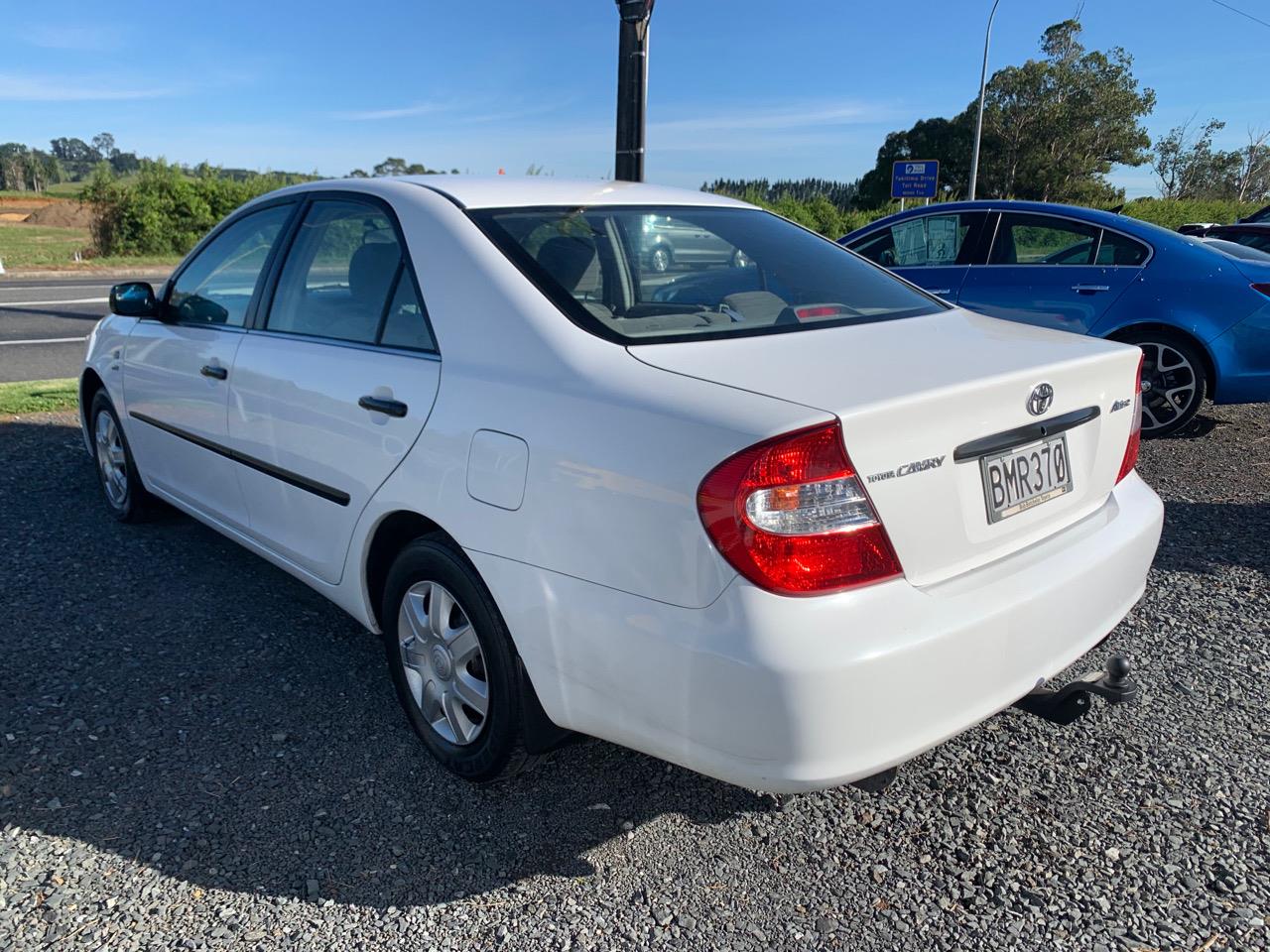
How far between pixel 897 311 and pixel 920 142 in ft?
201

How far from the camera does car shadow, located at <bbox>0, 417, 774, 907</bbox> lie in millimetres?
2303

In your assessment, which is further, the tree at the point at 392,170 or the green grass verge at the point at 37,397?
the green grass verge at the point at 37,397

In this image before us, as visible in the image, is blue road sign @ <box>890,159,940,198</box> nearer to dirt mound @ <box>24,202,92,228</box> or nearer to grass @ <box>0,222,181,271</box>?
grass @ <box>0,222,181,271</box>

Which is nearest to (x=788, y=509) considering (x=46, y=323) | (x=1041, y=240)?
(x=1041, y=240)

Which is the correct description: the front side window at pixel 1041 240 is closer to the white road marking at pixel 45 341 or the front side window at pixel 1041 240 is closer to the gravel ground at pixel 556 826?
the gravel ground at pixel 556 826

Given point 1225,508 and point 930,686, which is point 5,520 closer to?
point 930,686

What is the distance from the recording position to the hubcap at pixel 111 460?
4582 mm

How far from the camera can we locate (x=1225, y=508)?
193 inches

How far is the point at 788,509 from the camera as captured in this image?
1.80m

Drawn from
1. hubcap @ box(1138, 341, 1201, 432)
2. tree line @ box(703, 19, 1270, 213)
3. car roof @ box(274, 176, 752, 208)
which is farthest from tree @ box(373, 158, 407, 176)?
tree line @ box(703, 19, 1270, 213)

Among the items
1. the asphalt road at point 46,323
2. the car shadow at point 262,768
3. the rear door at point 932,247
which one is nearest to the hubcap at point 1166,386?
the rear door at point 932,247

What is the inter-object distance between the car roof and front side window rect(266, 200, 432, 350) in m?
0.11

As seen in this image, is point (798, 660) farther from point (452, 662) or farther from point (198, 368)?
point (198, 368)

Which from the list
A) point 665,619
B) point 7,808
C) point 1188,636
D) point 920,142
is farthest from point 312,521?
point 920,142
